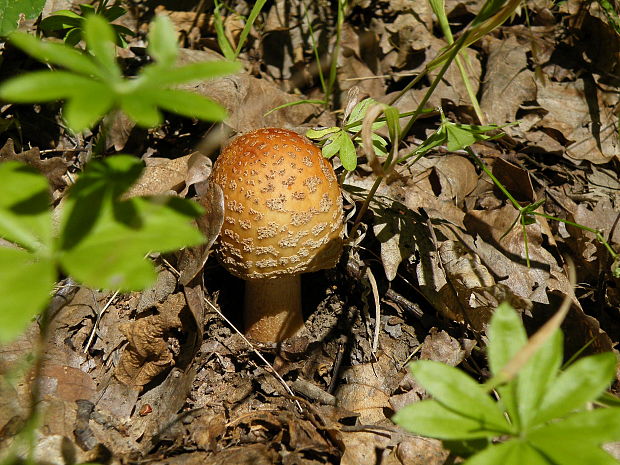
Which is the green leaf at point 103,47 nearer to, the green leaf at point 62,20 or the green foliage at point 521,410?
the green foliage at point 521,410

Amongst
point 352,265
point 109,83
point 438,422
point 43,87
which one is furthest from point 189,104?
point 352,265

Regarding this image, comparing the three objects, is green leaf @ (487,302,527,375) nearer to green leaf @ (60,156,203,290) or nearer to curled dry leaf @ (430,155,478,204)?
green leaf @ (60,156,203,290)

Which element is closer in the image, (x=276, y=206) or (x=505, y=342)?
(x=505, y=342)

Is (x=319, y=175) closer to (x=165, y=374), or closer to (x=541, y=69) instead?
(x=165, y=374)

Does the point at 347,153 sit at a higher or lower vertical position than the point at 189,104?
lower

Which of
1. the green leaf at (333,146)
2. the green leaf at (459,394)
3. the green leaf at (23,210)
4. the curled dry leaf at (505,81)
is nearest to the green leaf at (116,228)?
the green leaf at (23,210)

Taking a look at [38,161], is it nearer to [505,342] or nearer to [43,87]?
[43,87]
